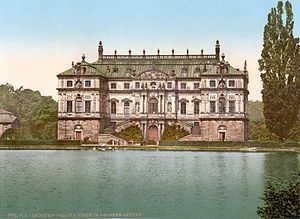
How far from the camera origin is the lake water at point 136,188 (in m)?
13.9

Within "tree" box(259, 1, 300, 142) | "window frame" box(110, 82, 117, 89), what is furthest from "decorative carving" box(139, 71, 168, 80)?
"tree" box(259, 1, 300, 142)

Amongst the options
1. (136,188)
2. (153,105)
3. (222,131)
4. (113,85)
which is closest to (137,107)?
(153,105)

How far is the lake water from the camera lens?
45.7 ft

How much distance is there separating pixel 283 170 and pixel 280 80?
768cm

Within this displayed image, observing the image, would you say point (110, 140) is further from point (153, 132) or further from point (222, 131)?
point (222, 131)

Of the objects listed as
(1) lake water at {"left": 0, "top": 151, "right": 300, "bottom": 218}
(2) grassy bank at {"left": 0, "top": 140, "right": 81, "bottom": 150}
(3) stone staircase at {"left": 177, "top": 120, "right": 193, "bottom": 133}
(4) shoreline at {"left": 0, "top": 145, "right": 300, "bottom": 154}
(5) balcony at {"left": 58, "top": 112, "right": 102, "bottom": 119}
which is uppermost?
(5) balcony at {"left": 58, "top": 112, "right": 102, "bottom": 119}

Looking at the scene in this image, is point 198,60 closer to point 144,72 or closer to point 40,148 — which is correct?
point 144,72

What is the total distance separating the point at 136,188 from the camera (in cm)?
1747

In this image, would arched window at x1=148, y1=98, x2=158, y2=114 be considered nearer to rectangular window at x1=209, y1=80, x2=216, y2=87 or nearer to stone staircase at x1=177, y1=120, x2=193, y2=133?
stone staircase at x1=177, y1=120, x2=193, y2=133

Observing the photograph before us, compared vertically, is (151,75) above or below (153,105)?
above

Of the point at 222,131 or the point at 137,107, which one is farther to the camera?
the point at 137,107

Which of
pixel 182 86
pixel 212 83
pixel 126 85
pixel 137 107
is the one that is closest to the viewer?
pixel 212 83

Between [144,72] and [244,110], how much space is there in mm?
8136

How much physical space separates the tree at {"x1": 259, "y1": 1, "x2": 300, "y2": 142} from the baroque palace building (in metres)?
13.5
